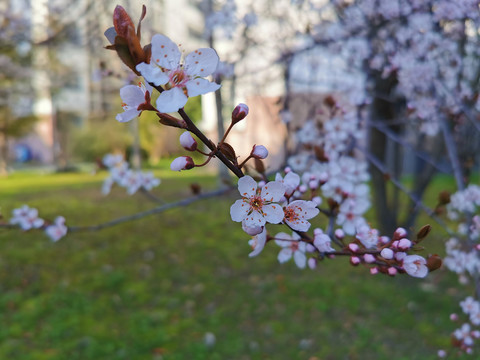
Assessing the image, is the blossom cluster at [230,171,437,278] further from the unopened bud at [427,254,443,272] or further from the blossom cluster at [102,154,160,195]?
the blossom cluster at [102,154,160,195]

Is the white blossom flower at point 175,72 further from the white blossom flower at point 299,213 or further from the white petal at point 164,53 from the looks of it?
the white blossom flower at point 299,213

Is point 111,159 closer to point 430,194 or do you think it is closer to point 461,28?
point 461,28

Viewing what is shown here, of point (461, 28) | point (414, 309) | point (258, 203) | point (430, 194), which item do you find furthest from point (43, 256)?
point (430, 194)

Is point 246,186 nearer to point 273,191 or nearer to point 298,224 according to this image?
point 273,191

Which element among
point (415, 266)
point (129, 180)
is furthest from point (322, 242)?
point (129, 180)

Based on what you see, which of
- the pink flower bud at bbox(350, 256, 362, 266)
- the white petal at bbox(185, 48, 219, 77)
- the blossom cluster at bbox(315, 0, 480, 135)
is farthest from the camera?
the blossom cluster at bbox(315, 0, 480, 135)

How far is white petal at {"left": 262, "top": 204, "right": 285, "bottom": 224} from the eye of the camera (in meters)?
0.76

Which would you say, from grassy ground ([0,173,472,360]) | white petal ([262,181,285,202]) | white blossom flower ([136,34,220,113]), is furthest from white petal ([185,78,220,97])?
grassy ground ([0,173,472,360])

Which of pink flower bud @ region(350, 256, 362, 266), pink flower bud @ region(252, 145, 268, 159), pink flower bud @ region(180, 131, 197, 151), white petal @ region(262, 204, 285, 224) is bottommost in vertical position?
pink flower bud @ region(350, 256, 362, 266)

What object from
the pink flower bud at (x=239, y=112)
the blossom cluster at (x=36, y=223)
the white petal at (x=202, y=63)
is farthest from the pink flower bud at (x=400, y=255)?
the blossom cluster at (x=36, y=223)

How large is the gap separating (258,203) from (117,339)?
2.55 metres

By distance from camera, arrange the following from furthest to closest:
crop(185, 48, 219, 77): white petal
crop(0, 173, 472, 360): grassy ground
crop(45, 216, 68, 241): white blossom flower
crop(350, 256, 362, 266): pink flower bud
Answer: crop(0, 173, 472, 360): grassy ground, crop(45, 216, 68, 241): white blossom flower, crop(350, 256, 362, 266): pink flower bud, crop(185, 48, 219, 77): white petal

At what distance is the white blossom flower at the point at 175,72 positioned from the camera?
2.15ft

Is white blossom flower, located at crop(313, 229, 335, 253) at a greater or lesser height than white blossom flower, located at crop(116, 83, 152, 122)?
lesser
